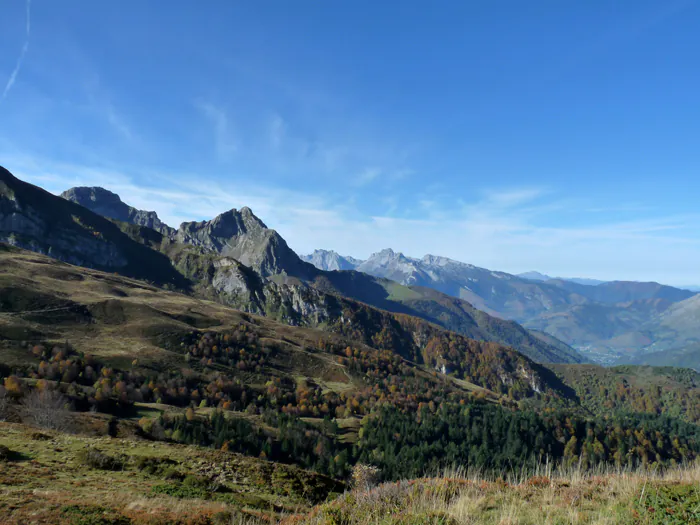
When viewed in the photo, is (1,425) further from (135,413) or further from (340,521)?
(135,413)

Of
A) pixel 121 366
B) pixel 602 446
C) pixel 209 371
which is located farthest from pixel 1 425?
pixel 602 446

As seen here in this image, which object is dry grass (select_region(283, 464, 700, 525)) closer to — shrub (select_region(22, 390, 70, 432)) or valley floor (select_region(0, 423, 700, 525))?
valley floor (select_region(0, 423, 700, 525))

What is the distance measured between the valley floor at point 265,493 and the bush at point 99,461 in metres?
0.07

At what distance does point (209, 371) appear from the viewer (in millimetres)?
174250

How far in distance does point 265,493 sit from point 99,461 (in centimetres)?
1388

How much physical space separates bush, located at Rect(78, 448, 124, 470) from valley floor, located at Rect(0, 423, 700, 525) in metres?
0.07

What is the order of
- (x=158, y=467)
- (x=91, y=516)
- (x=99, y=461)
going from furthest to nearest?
(x=158, y=467) → (x=99, y=461) → (x=91, y=516)

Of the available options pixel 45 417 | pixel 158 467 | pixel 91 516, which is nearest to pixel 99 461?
pixel 158 467

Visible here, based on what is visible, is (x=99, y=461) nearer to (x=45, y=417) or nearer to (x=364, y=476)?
(x=364, y=476)

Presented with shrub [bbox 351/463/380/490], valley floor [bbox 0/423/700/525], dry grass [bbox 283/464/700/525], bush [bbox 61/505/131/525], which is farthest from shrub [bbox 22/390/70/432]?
dry grass [bbox 283/464/700/525]

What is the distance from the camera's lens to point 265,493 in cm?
2848

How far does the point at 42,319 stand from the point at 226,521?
204882 mm

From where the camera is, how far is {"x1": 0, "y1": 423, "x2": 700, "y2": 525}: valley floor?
11.5 m

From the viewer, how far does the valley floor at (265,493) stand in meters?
11.5
